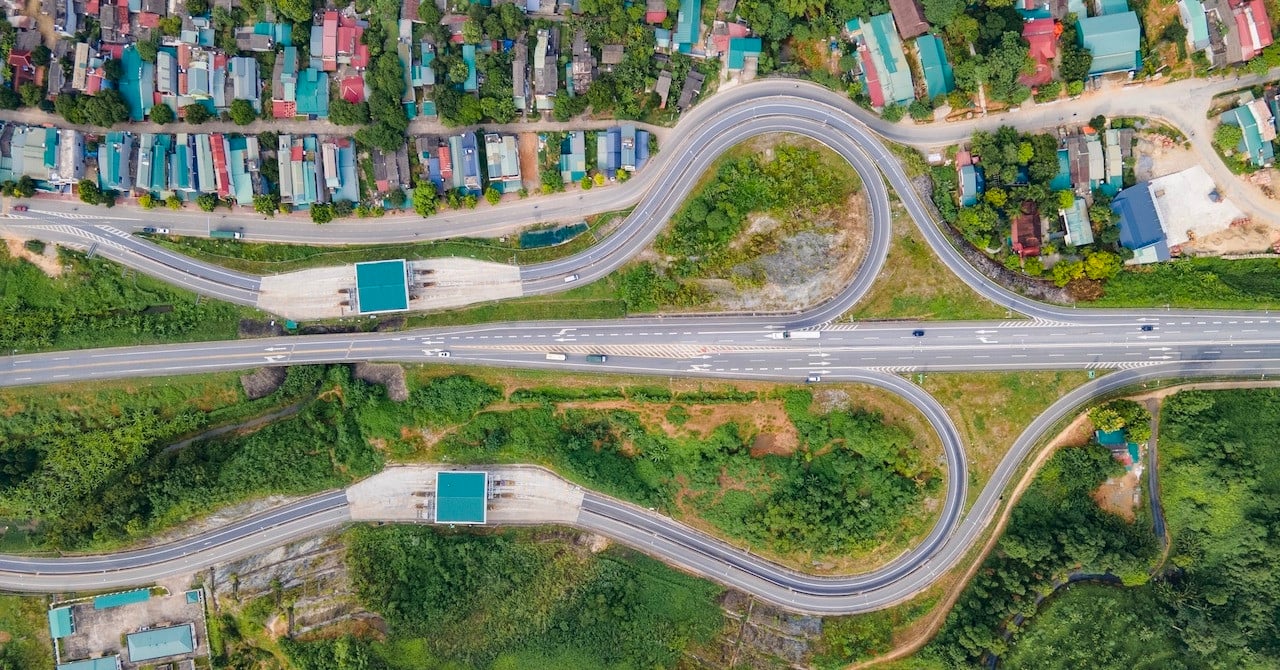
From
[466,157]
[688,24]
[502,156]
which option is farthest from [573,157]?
[688,24]

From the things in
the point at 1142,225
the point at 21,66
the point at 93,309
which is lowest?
the point at 93,309

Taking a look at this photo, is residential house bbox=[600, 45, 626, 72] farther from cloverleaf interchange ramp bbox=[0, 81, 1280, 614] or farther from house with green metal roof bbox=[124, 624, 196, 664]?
house with green metal roof bbox=[124, 624, 196, 664]

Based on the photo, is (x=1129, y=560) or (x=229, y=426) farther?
(x=229, y=426)

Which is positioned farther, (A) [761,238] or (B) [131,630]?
(B) [131,630]

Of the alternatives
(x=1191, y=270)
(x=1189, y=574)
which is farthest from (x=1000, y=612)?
(x=1191, y=270)

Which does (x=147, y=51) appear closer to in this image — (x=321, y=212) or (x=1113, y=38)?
(x=321, y=212)

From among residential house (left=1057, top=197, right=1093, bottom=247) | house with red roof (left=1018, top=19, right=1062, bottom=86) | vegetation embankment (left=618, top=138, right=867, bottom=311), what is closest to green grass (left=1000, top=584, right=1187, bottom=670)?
residential house (left=1057, top=197, right=1093, bottom=247)

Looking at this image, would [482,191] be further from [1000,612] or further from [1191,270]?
[1191,270]

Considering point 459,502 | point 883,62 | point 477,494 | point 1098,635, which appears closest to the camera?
point 1098,635
